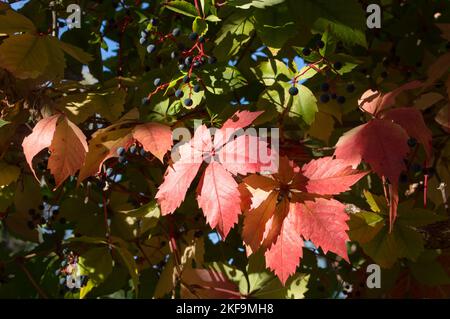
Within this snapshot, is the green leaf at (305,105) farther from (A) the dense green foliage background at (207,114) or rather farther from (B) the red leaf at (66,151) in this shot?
(B) the red leaf at (66,151)

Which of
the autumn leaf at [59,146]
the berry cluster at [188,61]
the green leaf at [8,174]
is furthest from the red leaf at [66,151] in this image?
the green leaf at [8,174]

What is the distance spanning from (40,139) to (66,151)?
0.22 feet

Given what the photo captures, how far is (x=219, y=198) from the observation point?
4.60ft

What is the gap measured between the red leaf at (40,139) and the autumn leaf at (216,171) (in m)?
0.30

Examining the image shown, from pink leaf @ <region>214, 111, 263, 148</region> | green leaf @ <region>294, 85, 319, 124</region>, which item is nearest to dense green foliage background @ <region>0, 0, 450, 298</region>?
green leaf @ <region>294, 85, 319, 124</region>

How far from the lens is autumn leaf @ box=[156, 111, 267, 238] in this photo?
1389 millimetres

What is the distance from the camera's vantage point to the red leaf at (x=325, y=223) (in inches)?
56.1

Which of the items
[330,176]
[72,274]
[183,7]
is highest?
[183,7]

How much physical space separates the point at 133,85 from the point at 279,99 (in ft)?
1.70

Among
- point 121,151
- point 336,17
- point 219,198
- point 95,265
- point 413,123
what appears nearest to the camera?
point 219,198

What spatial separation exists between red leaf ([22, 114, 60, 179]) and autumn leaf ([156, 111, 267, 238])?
0.98 ft

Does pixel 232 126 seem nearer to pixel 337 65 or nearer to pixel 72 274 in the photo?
pixel 337 65

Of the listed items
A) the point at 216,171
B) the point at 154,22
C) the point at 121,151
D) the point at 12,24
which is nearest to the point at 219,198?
the point at 216,171
